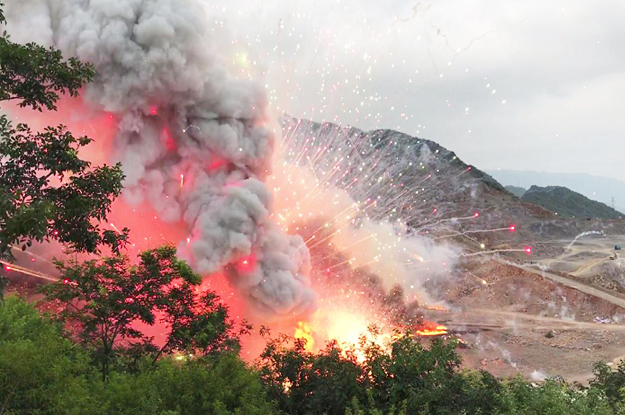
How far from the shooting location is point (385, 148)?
93812 mm

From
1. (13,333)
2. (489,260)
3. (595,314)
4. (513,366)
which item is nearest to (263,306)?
(13,333)

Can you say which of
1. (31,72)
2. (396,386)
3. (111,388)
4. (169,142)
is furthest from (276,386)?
(169,142)

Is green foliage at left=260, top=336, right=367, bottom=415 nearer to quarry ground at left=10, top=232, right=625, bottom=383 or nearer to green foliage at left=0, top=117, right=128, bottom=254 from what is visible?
green foliage at left=0, top=117, right=128, bottom=254

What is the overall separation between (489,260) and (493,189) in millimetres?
41137

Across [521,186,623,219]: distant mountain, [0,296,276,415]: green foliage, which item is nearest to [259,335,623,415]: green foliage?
[0,296,276,415]: green foliage

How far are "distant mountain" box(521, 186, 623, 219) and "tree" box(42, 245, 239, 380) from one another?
107418mm

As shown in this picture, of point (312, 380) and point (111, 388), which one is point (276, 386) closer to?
Result: point (312, 380)

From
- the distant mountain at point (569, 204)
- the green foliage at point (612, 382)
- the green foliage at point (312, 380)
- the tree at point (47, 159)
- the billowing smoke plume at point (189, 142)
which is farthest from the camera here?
the distant mountain at point (569, 204)

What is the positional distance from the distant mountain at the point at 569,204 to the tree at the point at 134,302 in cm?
10742

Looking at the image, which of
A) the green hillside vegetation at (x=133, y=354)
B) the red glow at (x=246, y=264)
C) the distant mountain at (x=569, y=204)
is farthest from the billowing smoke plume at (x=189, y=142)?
the distant mountain at (x=569, y=204)

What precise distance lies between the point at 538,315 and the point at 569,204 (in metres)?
86.1

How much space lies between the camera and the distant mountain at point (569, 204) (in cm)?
10750

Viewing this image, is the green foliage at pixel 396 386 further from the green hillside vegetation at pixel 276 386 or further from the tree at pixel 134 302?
the tree at pixel 134 302

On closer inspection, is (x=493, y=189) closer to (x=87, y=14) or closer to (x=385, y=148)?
(x=385, y=148)
